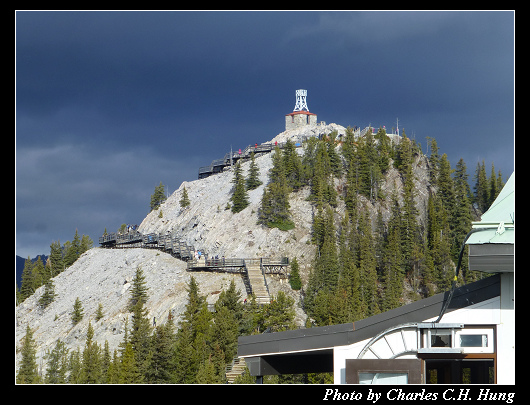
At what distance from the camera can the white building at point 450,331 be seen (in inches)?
473

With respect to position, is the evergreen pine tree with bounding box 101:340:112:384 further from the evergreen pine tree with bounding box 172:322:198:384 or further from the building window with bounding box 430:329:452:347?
the building window with bounding box 430:329:452:347

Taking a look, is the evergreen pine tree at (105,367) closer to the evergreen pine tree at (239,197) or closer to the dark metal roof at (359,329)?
the dark metal roof at (359,329)

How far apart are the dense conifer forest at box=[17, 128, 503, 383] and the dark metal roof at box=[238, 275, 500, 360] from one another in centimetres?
2413

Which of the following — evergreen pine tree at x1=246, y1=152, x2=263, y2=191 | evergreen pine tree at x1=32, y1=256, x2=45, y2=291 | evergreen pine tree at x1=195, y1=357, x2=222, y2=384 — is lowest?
evergreen pine tree at x1=195, y1=357, x2=222, y2=384

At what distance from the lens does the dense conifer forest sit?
45781 millimetres

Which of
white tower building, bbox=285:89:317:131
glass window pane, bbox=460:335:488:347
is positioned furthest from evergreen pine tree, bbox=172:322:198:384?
white tower building, bbox=285:89:317:131

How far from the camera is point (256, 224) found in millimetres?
78562

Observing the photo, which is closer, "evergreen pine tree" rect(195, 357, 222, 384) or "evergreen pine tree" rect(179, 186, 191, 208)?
"evergreen pine tree" rect(195, 357, 222, 384)

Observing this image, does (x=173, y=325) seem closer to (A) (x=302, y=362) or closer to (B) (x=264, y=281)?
(B) (x=264, y=281)

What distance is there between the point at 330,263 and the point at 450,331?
187 feet

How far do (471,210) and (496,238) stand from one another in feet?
268

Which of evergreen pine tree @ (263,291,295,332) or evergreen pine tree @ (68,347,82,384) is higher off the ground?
evergreen pine tree @ (263,291,295,332)
